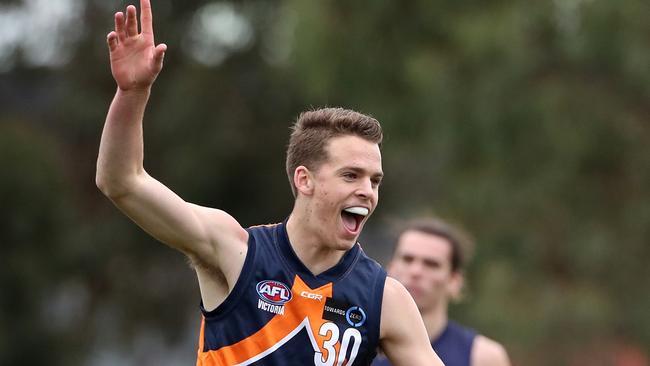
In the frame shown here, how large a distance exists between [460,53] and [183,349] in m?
21.9

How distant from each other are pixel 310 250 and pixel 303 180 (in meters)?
0.31

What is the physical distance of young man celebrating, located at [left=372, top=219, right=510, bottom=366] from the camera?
8.86 metres

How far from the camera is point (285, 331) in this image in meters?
5.98

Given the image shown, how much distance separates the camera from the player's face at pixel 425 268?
9000mm

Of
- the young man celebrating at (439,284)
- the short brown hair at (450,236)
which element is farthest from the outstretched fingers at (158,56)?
the short brown hair at (450,236)

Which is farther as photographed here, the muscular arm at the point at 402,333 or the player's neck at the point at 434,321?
the player's neck at the point at 434,321

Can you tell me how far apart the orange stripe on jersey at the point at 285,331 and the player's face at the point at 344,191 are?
0.81ft

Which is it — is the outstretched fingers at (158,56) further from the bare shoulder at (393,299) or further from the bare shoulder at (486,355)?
the bare shoulder at (486,355)

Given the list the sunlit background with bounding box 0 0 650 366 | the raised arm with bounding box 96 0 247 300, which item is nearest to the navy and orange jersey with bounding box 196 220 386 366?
the raised arm with bounding box 96 0 247 300

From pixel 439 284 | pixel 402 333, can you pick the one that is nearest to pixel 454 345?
pixel 439 284

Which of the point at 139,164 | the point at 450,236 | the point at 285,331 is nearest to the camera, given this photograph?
the point at 139,164

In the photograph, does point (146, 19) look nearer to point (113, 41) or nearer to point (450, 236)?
point (113, 41)

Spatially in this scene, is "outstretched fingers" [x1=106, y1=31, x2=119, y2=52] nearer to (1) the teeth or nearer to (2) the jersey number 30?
(1) the teeth

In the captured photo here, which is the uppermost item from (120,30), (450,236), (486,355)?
(120,30)
